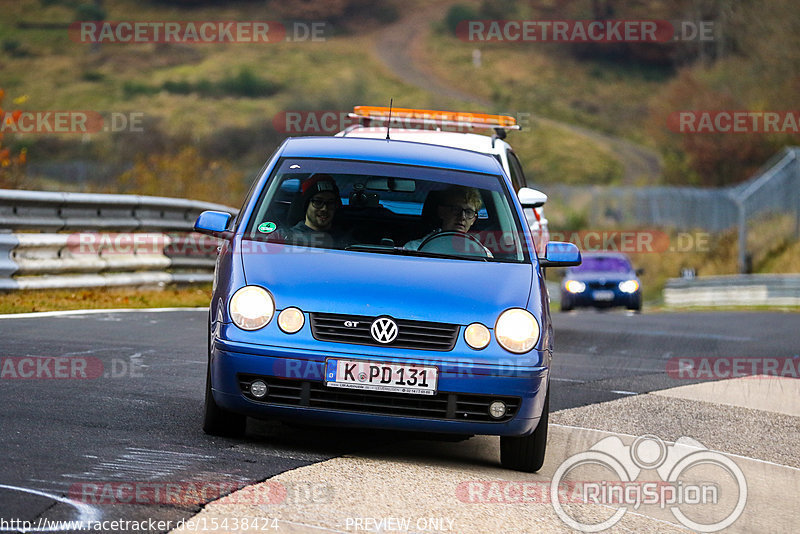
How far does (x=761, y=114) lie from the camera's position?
6844cm

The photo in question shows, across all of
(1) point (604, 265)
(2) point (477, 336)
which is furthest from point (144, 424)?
(1) point (604, 265)

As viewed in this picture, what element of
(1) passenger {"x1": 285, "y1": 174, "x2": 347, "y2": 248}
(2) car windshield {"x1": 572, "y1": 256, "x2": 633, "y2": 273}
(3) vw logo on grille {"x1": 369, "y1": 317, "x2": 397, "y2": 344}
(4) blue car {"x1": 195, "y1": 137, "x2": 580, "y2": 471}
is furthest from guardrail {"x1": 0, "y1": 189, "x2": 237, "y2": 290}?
(2) car windshield {"x1": 572, "y1": 256, "x2": 633, "y2": 273}

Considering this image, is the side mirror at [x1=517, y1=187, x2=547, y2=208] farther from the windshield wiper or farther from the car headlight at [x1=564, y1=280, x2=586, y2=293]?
the car headlight at [x1=564, y1=280, x2=586, y2=293]

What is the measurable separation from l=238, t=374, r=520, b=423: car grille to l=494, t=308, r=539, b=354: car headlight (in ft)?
0.89

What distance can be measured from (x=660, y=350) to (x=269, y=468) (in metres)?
9.35

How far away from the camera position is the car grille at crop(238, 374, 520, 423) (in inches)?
264

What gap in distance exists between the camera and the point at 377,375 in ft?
21.9

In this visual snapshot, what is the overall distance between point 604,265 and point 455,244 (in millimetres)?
21313

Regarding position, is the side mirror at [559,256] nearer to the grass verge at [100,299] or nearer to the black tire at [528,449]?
the black tire at [528,449]

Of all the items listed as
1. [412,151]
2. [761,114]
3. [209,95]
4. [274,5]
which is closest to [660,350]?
[412,151]

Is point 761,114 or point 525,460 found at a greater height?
point 761,114

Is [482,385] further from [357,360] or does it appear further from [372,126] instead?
[372,126]

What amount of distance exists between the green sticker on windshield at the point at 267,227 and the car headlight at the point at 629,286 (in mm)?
19700

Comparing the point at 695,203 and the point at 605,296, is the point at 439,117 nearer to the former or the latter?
the point at 605,296
